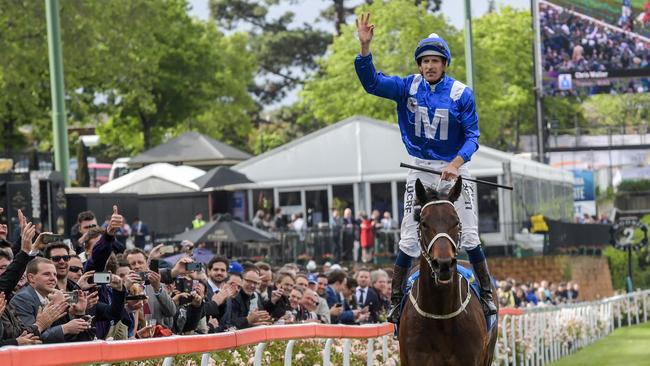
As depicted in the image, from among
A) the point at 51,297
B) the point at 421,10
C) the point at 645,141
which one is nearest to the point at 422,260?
the point at 51,297

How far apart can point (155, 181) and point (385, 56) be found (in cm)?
1839

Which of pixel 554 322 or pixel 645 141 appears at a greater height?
pixel 645 141

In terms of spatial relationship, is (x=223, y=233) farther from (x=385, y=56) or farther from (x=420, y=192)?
(x=385, y=56)

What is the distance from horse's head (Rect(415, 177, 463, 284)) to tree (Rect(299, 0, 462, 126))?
144 ft

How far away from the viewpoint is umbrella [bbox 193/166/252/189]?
111 ft

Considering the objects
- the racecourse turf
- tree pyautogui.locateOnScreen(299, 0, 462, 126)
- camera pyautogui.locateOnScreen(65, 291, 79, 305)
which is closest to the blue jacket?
camera pyautogui.locateOnScreen(65, 291, 79, 305)

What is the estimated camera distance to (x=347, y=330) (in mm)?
11969

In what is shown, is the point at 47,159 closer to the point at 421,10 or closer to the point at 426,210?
the point at 426,210

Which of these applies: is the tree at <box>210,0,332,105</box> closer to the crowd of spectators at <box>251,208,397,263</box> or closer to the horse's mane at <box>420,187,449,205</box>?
the crowd of spectators at <box>251,208,397,263</box>

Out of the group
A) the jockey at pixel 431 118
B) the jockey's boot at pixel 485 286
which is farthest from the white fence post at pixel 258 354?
the jockey's boot at pixel 485 286

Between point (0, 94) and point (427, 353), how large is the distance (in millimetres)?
28309

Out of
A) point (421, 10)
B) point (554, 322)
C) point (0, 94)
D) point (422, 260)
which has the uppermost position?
point (421, 10)

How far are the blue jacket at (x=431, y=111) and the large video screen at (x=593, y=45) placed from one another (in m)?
42.4

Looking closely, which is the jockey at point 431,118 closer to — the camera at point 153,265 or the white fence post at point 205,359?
the camera at point 153,265
